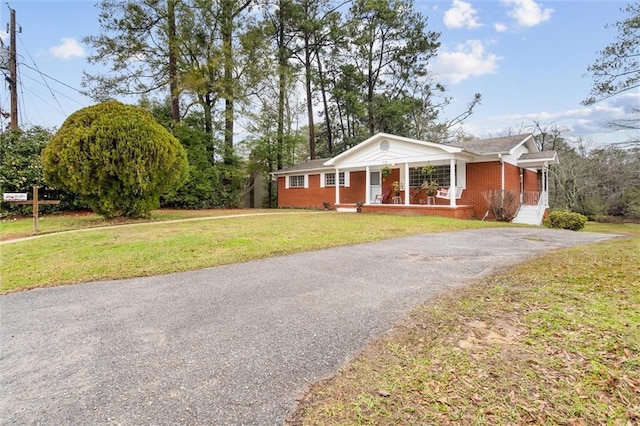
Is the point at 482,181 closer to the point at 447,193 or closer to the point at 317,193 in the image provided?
the point at 447,193

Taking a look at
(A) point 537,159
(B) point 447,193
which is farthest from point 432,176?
(A) point 537,159

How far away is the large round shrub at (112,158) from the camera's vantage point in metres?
10.3

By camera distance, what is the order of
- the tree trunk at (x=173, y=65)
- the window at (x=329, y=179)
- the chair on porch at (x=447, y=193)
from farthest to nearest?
1. the window at (x=329, y=179)
2. the tree trunk at (x=173, y=65)
3. the chair on porch at (x=447, y=193)

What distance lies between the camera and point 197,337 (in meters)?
2.99

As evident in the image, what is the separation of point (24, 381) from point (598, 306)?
5.12m

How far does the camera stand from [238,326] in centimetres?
322

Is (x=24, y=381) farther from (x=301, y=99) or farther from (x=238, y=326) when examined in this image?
(x=301, y=99)

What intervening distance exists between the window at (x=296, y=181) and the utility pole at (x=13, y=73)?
49.4ft

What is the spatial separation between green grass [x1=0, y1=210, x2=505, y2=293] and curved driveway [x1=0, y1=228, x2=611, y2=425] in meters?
0.67

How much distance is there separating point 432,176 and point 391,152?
8.53 feet

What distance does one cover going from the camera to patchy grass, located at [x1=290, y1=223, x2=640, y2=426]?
6.25 feet

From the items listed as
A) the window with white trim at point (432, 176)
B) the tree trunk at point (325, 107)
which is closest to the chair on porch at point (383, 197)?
the window with white trim at point (432, 176)

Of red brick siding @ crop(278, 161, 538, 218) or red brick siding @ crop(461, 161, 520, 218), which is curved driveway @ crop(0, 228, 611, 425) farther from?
red brick siding @ crop(461, 161, 520, 218)

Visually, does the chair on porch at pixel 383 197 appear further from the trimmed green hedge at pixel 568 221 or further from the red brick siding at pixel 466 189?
the trimmed green hedge at pixel 568 221
